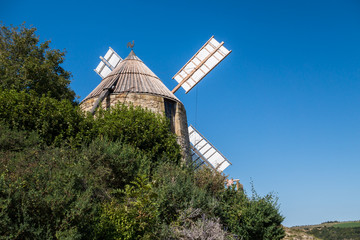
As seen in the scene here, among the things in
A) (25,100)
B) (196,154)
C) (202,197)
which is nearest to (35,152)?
(25,100)

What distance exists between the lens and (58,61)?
16.0 meters

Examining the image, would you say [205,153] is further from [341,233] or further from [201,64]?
[341,233]

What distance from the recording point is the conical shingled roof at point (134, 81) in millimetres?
14855

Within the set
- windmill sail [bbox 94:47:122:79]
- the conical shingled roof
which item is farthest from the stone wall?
windmill sail [bbox 94:47:122:79]

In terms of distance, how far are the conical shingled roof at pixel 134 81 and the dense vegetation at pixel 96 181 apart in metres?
1.94

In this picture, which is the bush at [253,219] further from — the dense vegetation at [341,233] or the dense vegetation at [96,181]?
the dense vegetation at [341,233]

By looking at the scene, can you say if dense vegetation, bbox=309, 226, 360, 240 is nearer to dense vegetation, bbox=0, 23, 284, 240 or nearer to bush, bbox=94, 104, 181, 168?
bush, bbox=94, 104, 181, 168

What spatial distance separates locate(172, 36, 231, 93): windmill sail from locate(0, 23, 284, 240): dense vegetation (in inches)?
245

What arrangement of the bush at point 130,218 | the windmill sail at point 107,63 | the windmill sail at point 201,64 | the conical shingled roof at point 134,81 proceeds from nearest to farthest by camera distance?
the bush at point 130,218 < the conical shingled roof at point 134,81 < the windmill sail at point 201,64 < the windmill sail at point 107,63

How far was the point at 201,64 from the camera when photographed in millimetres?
19203

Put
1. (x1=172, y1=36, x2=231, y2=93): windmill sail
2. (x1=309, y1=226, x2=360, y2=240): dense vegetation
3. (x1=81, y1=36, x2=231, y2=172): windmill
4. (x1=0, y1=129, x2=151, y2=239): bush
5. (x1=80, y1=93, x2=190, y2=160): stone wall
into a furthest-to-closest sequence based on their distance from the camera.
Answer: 1. (x1=309, y1=226, x2=360, y2=240): dense vegetation
2. (x1=172, y1=36, x2=231, y2=93): windmill sail
3. (x1=81, y1=36, x2=231, y2=172): windmill
4. (x1=80, y1=93, x2=190, y2=160): stone wall
5. (x1=0, y1=129, x2=151, y2=239): bush

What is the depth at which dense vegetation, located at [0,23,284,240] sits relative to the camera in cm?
541

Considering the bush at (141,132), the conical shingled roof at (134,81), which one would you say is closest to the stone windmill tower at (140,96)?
the conical shingled roof at (134,81)

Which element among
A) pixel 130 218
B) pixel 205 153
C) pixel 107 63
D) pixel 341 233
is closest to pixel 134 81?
pixel 107 63
